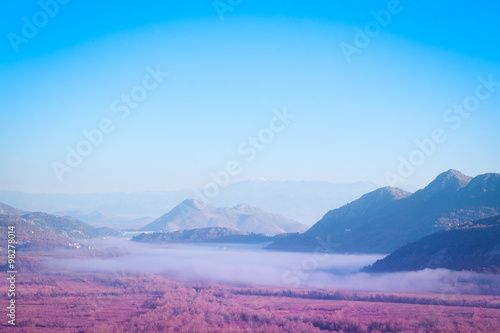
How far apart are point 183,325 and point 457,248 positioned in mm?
79688

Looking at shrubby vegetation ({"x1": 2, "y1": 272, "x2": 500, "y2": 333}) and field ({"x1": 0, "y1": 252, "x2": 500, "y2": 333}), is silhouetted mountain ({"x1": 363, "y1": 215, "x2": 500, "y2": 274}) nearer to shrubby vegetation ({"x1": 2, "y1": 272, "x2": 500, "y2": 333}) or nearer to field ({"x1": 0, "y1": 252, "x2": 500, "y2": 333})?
field ({"x1": 0, "y1": 252, "x2": 500, "y2": 333})

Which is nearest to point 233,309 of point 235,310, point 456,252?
point 235,310

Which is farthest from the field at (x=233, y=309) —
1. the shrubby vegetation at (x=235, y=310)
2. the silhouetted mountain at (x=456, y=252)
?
the silhouetted mountain at (x=456, y=252)

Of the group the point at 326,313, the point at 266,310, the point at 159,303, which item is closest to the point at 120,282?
the point at 159,303

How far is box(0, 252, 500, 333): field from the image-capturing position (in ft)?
262

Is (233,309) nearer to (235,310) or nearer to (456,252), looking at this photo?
(235,310)

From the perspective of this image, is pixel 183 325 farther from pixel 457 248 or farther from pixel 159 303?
pixel 457 248

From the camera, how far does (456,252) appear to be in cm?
12069

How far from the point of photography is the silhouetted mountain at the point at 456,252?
111 meters

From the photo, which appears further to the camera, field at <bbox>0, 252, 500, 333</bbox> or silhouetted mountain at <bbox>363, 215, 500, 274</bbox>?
silhouetted mountain at <bbox>363, 215, 500, 274</bbox>

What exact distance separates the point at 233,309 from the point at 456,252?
6442 centimetres

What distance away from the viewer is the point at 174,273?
167875mm

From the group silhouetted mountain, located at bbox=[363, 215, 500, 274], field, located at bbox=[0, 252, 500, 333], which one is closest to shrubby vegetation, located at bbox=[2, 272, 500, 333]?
field, located at bbox=[0, 252, 500, 333]

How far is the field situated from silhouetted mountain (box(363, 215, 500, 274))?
43.5ft
